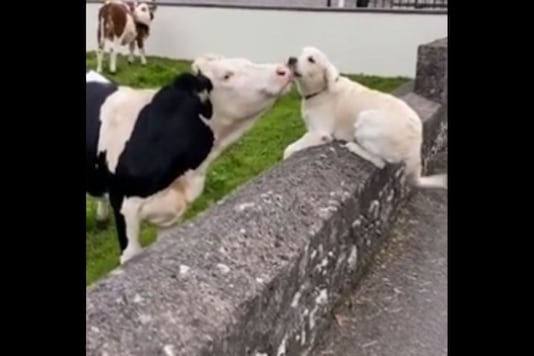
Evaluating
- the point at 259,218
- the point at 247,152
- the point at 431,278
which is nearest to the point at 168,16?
the point at 247,152

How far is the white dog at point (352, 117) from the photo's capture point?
512 centimetres

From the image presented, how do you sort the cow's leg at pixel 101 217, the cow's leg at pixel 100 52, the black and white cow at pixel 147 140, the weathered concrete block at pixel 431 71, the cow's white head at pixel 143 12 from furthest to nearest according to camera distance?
the cow's white head at pixel 143 12
the cow's leg at pixel 100 52
the weathered concrete block at pixel 431 71
the cow's leg at pixel 101 217
the black and white cow at pixel 147 140

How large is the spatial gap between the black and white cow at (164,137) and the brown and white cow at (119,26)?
8.09 meters

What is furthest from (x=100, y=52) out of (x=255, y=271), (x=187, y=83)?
(x=255, y=271)

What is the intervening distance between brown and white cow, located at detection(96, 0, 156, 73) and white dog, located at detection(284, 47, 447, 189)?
293 inches

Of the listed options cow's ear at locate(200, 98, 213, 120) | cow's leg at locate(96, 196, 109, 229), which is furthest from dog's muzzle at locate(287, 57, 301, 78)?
cow's leg at locate(96, 196, 109, 229)

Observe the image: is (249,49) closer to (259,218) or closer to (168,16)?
(168,16)

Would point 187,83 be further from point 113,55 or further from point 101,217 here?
point 113,55

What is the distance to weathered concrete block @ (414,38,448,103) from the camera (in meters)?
7.96

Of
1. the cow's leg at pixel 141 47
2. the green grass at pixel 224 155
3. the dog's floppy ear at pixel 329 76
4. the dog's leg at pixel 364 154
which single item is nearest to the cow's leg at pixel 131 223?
the green grass at pixel 224 155

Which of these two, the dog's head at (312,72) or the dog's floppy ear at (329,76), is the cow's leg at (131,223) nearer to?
the dog's head at (312,72)

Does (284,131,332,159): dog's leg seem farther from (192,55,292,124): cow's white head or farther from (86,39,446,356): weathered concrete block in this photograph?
(192,55,292,124): cow's white head

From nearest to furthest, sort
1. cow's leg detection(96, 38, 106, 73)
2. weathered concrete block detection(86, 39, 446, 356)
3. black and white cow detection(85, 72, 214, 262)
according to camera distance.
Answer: weathered concrete block detection(86, 39, 446, 356) → black and white cow detection(85, 72, 214, 262) → cow's leg detection(96, 38, 106, 73)

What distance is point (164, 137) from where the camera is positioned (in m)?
4.30
